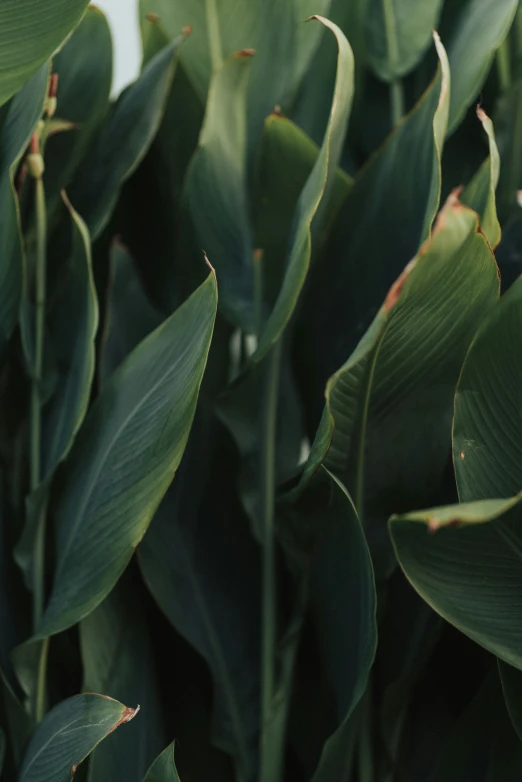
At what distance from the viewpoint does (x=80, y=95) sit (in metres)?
0.59

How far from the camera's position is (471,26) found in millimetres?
563

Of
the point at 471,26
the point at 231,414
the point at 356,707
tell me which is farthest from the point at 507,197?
the point at 356,707

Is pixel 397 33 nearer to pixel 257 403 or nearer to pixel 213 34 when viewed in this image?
pixel 213 34

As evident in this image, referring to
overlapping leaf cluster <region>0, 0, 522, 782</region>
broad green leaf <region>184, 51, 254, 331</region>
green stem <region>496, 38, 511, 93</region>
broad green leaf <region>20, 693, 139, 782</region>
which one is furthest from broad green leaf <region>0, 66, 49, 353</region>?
green stem <region>496, 38, 511, 93</region>

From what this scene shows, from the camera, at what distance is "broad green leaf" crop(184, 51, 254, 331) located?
0.54 metres

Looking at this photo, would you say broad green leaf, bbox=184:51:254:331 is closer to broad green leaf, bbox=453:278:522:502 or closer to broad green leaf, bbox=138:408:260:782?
broad green leaf, bbox=138:408:260:782

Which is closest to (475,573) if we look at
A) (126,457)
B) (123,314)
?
(126,457)

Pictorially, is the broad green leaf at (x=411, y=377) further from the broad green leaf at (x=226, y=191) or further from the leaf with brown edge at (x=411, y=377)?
the broad green leaf at (x=226, y=191)

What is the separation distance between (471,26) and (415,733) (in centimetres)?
44

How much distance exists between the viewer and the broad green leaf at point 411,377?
1.16ft

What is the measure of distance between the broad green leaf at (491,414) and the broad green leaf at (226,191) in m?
0.19

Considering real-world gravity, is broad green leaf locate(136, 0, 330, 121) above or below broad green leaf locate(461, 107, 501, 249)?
above

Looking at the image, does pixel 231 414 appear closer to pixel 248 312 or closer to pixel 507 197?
pixel 248 312

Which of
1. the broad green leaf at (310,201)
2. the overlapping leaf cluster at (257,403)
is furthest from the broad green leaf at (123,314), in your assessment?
the broad green leaf at (310,201)
